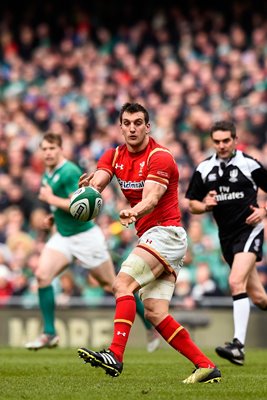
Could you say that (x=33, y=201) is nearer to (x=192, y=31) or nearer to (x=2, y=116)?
(x=2, y=116)

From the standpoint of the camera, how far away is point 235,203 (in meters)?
11.0

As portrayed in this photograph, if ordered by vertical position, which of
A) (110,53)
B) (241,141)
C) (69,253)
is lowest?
(69,253)

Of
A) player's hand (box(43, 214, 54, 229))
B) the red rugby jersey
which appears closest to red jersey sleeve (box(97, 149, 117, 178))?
the red rugby jersey

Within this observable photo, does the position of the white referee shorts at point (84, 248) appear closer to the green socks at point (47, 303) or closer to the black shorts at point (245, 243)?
the green socks at point (47, 303)

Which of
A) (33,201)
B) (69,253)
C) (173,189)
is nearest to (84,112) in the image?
(33,201)

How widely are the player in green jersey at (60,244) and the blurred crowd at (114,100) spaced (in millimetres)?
2724

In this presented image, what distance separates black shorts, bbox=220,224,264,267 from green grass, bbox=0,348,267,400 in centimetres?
112

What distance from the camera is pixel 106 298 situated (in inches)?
606

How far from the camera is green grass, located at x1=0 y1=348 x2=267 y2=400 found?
7.50 m

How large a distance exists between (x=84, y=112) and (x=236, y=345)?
11489 millimetres

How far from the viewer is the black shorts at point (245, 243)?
10.9 meters

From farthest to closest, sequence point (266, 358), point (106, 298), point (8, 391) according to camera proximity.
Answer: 1. point (106, 298)
2. point (266, 358)
3. point (8, 391)

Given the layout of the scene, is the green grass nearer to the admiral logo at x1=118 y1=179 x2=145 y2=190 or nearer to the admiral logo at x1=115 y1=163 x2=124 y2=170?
the admiral logo at x1=118 y1=179 x2=145 y2=190

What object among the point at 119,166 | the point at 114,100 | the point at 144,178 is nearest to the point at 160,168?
the point at 144,178
